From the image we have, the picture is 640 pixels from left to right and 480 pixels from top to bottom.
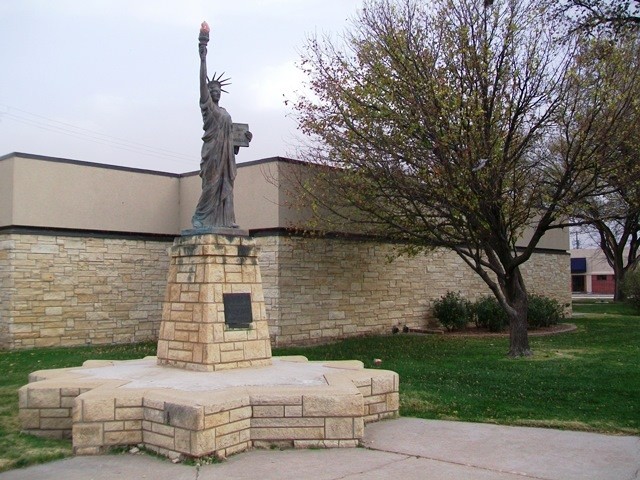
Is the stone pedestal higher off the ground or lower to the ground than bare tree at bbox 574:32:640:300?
lower

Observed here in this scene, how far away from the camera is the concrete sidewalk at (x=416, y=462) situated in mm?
5730

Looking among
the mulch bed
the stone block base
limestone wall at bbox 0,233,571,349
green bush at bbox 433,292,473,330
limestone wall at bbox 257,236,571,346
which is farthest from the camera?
green bush at bbox 433,292,473,330

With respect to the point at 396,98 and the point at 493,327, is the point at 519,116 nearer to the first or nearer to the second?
the point at 396,98

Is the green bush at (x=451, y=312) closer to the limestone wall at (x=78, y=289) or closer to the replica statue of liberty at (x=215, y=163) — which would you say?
the limestone wall at (x=78, y=289)

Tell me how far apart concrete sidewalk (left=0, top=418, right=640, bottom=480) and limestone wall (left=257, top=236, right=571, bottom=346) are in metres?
8.61

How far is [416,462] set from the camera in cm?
615

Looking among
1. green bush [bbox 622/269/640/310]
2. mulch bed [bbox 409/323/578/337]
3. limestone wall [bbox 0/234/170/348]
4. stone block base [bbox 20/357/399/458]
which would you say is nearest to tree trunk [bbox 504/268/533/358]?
mulch bed [bbox 409/323/578/337]

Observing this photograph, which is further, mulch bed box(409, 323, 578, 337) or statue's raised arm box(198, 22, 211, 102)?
mulch bed box(409, 323, 578, 337)

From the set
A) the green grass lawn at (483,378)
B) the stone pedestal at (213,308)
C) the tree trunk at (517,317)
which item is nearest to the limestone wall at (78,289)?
the green grass lawn at (483,378)

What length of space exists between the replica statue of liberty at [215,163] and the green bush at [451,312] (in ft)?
38.0

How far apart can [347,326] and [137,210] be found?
6.58 metres

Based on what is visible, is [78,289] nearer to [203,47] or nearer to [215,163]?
[215,163]

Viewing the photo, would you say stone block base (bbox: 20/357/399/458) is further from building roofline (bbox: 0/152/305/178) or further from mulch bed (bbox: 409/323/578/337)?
mulch bed (bbox: 409/323/578/337)

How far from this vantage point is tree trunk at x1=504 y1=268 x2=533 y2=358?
1370cm
